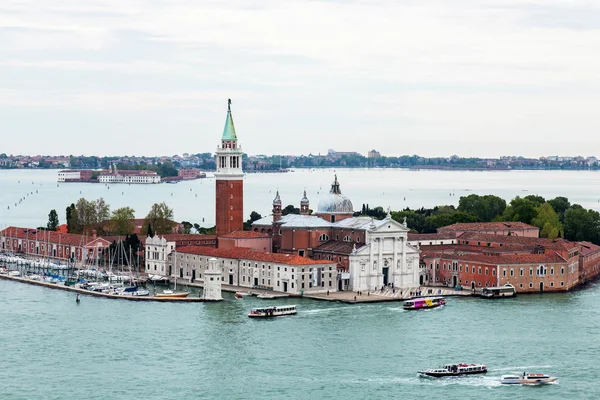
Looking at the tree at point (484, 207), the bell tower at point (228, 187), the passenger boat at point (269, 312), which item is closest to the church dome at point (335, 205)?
the bell tower at point (228, 187)

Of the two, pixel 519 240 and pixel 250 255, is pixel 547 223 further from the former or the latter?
pixel 250 255

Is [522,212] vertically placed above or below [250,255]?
above

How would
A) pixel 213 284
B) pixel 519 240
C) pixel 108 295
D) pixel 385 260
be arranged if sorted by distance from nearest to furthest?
pixel 213 284, pixel 108 295, pixel 385 260, pixel 519 240

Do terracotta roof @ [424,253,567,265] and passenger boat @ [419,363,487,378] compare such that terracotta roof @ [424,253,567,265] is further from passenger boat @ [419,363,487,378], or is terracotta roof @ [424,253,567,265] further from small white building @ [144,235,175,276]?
passenger boat @ [419,363,487,378]

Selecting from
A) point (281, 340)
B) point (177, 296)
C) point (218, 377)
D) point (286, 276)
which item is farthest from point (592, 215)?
point (218, 377)

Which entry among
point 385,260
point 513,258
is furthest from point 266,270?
point 513,258

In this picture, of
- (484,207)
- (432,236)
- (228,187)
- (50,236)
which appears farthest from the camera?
(484,207)

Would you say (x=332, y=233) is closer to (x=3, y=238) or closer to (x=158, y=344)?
(x=158, y=344)
